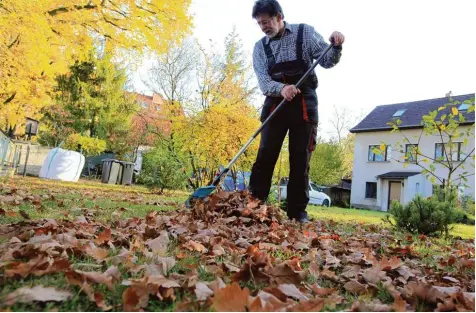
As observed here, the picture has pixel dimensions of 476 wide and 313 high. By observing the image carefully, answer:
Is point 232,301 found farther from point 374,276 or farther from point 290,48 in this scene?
point 290,48

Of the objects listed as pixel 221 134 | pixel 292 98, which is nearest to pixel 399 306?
pixel 292 98

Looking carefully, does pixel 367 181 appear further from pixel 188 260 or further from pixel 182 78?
pixel 188 260

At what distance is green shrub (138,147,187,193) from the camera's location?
10984 millimetres

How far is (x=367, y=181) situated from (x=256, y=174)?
23492 mm

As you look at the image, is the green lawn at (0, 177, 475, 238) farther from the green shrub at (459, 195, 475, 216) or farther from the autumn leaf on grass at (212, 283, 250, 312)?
the autumn leaf on grass at (212, 283, 250, 312)

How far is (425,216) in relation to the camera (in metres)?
4.26

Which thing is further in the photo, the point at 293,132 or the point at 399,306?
the point at 293,132

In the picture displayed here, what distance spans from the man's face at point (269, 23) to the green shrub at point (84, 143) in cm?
2190

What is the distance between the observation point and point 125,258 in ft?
5.25

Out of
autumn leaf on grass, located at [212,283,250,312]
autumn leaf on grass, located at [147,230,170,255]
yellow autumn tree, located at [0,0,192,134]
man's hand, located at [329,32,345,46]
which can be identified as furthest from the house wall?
autumn leaf on grass, located at [212,283,250,312]

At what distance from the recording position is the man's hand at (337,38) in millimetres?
3475

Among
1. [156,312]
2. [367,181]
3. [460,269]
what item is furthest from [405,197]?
[156,312]

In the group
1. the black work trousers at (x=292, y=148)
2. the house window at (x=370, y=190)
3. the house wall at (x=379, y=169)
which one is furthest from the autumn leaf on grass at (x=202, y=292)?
the house window at (x=370, y=190)

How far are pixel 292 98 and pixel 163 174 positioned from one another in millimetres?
8024
